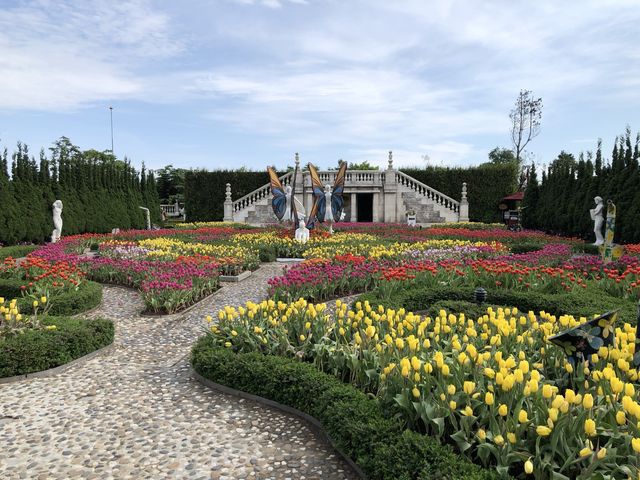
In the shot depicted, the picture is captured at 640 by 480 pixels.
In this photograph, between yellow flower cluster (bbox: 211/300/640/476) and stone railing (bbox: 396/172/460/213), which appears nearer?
yellow flower cluster (bbox: 211/300/640/476)

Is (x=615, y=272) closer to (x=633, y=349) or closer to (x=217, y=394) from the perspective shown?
(x=633, y=349)

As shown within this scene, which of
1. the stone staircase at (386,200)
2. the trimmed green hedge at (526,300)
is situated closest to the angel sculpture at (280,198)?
the trimmed green hedge at (526,300)

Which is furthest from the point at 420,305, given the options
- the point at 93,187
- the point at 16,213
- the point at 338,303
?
the point at 93,187

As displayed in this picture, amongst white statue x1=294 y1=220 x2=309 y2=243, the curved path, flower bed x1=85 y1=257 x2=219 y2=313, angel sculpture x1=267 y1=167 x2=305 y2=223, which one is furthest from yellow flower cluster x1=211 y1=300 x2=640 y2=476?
angel sculpture x1=267 y1=167 x2=305 y2=223

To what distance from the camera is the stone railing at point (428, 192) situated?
3350 centimetres

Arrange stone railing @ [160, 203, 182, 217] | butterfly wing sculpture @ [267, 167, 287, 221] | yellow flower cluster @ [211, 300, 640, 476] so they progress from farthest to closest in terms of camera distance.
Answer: stone railing @ [160, 203, 182, 217] → butterfly wing sculpture @ [267, 167, 287, 221] → yellow flower cluster @ [211, 300, 640, 476]

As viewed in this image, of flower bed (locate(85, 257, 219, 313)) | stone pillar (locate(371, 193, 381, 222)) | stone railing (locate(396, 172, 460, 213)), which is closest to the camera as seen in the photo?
flower bed (locate(85, 257, 219, 313))

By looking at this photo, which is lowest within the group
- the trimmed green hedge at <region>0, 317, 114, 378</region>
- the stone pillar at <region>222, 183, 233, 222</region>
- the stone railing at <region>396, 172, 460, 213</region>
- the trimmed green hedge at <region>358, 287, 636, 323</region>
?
the trimmed green hedge at <region>0, 317, 114, 378</region>

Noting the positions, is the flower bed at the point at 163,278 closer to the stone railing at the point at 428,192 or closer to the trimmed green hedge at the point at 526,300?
the trimmed green hedge at the point at 526,300

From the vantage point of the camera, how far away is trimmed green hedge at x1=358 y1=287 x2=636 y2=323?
7.09 meters

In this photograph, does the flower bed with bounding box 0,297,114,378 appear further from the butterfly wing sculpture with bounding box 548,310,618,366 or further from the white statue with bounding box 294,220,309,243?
the white statue with bounding box 294,220,309,243

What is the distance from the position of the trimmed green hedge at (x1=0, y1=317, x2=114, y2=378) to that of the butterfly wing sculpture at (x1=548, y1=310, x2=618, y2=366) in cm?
565

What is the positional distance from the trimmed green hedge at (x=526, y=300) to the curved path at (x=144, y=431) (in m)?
3.21

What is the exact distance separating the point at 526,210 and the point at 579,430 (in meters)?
27.3
